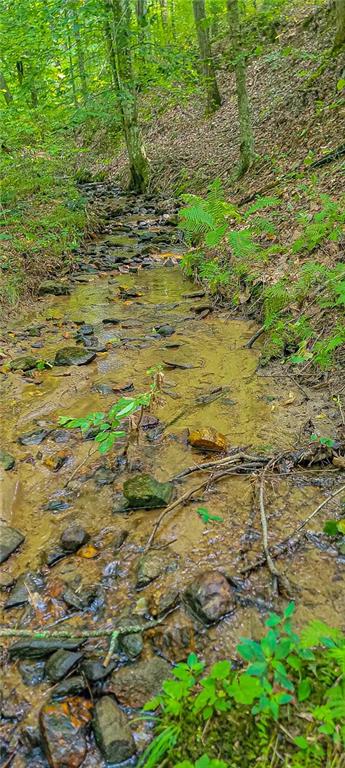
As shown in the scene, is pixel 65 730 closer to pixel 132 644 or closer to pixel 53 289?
pixel 132 644

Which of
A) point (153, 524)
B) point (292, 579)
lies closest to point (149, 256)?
point (153, 524)

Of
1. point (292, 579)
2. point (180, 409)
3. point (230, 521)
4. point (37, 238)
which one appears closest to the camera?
point (292, 579)

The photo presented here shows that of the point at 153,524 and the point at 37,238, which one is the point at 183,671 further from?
the point at 37,238

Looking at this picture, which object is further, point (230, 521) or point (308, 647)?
point (230, 521)

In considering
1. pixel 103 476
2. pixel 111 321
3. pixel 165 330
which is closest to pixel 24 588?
pixel 103 476

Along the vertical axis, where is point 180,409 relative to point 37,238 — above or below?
below

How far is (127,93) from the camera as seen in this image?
10852 millimetres

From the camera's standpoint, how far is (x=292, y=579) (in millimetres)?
2434

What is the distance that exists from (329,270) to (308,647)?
375 cm

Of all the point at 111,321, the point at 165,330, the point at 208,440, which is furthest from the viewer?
the point at 111,321

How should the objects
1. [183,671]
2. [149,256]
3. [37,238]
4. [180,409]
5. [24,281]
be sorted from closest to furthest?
[183,671], [180,409], [24,281], [37,238], [149,256]

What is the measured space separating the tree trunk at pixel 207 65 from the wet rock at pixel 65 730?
1494 cm

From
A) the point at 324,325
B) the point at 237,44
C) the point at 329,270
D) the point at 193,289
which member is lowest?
the point at 193,289

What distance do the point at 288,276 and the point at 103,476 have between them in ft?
10.9
